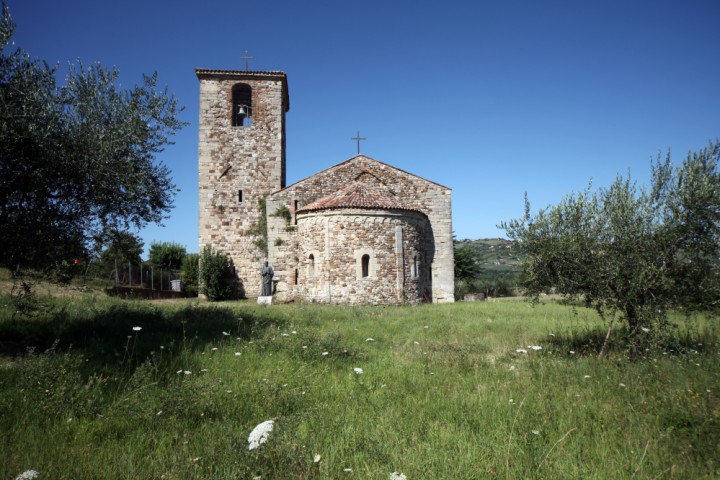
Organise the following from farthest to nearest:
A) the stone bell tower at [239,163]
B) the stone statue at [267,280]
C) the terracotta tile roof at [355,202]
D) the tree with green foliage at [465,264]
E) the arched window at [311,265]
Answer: the tree with green foliage at [465,264] → the stone bell tower at [239,163] → the stone statue at [267,280] → the arched window at [311,265] → the terracotta tile roof at [355,202]

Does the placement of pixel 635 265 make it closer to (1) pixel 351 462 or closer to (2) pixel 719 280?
(2) pixel 719 280

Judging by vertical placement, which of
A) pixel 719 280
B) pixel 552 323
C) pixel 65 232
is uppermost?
pixel 65 232

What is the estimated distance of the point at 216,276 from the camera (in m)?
20.5

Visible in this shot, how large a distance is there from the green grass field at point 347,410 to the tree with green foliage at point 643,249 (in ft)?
2.83

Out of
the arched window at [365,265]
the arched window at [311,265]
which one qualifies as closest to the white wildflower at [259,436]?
the arched window at [365,265]

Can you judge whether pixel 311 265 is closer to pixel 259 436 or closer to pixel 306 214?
pixel 306 214

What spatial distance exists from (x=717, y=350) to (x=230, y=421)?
742cm

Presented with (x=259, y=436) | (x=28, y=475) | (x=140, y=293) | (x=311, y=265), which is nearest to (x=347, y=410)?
(x=259, y=436)

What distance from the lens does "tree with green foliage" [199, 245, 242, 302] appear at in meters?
20.6

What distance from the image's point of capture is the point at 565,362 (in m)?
6.21

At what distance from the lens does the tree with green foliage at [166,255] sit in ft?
124

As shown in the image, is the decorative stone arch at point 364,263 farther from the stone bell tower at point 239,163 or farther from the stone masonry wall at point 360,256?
the stone bell tower at point 239,163

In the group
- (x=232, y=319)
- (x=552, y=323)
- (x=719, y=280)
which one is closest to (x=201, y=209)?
(x=232, y=319)

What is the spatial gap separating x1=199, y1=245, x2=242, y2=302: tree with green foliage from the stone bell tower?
456 mm
